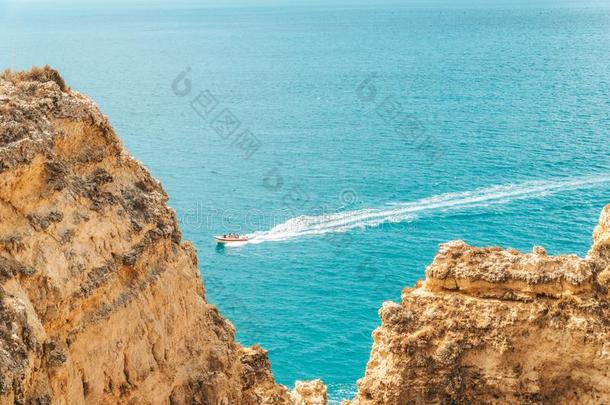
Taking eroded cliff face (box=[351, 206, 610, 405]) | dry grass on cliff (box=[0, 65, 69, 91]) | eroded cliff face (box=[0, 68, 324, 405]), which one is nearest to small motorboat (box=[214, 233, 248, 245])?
eroded cliff face (box=[351, 206, 610, 405])

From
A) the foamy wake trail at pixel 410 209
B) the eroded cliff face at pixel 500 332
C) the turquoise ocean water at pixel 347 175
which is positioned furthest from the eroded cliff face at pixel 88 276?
the foamy wake trail at pixel 410 209

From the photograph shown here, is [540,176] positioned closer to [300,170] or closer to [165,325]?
[300,170]

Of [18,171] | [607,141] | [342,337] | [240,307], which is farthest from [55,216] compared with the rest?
[607,141]

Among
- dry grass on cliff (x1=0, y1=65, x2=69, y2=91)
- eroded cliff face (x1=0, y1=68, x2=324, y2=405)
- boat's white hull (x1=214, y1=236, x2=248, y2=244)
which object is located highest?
boat's white hull (x1=214, y1=236, x2=248, y2=244)

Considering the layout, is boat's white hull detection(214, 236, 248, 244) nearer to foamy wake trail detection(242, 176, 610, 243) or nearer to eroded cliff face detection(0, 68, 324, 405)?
foamy wake trail detection(242, 176, 610, 243)

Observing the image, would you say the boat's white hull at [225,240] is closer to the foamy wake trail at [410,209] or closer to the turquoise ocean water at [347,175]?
the turquoise ocean water at [347,175]

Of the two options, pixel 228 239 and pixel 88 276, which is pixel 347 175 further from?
pixel 88 276

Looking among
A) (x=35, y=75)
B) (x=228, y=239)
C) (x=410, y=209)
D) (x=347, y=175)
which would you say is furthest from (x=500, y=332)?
(x=347, y=175)
